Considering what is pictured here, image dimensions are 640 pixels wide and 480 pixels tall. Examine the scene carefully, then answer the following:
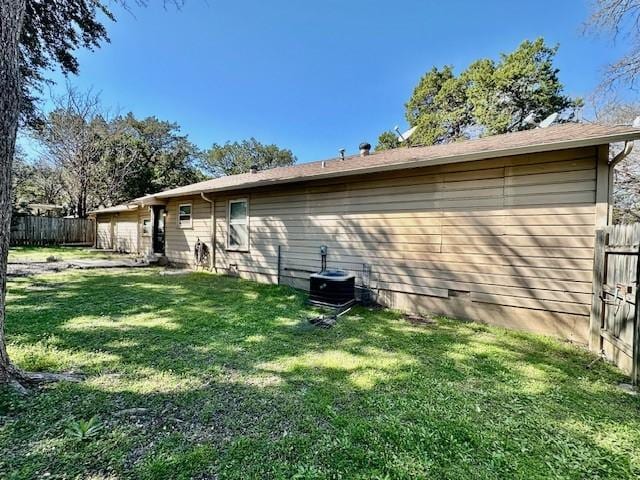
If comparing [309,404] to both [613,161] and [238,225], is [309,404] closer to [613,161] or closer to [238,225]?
[613,161]

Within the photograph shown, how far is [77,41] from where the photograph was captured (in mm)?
5988

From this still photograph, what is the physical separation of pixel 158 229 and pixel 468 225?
11353 millimetres

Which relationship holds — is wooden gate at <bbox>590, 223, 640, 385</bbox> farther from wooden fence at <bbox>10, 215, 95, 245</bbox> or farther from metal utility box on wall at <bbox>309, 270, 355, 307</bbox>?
wooden fence at <bbox>10, 215, 95, 245</bbox>

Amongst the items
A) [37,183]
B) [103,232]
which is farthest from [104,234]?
[37,183]

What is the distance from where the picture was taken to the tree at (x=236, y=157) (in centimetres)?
3030

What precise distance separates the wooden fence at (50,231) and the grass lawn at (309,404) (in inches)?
650

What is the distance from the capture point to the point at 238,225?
862 centimetres

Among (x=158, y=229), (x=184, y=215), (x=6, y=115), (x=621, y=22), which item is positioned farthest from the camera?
(x=158, y=229)

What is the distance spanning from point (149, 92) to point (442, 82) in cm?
1802

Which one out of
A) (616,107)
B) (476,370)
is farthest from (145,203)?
(616,107)

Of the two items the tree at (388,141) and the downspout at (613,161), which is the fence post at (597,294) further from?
the tree at (388,141)

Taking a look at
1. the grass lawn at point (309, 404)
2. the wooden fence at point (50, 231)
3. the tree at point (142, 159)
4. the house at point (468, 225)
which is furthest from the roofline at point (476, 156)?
the tree at point (142, 159)

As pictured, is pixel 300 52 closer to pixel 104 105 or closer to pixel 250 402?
pixel 250 402

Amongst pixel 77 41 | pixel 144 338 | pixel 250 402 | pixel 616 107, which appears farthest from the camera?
pixel 616 107
